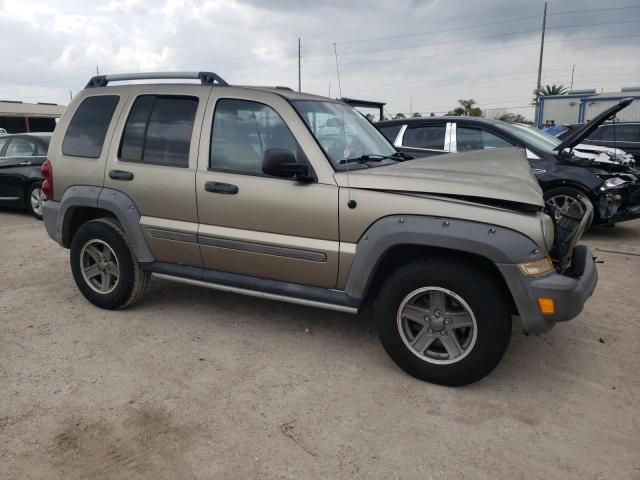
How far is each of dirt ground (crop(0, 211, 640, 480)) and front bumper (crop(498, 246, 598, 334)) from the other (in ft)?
1.83

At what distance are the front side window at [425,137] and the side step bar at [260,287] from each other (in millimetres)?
4455

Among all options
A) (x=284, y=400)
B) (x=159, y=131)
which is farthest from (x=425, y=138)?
(x=284, y=400)

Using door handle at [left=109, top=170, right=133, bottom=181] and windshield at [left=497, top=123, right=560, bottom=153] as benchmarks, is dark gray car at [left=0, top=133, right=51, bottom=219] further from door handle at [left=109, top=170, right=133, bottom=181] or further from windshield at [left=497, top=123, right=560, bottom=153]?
windshield at [left=497, top=123, right=560, bottom=153]

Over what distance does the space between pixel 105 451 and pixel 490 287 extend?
2334 mm

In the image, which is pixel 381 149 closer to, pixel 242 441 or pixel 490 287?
pixel 490 287

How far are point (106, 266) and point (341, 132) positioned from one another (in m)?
2.37

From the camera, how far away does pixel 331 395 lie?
3262mm

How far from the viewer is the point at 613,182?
6965 mm

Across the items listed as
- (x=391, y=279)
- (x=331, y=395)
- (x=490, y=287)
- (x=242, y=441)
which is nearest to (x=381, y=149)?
(x=391, y=279)

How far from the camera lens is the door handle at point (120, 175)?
4207mm

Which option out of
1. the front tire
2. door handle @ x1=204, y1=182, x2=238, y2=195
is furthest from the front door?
the front tire

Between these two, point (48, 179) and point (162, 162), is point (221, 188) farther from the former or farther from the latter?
point (48, 179)

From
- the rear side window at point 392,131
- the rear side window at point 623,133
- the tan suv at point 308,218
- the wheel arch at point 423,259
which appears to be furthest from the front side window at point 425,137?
the rear side window at point 623,133

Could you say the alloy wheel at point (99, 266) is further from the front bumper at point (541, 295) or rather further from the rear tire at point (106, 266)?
the front bumper at point (541, 295)
